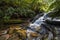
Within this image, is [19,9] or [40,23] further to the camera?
[19,9]

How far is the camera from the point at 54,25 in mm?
6082

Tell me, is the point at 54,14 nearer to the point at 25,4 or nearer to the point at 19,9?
the point at 19,9

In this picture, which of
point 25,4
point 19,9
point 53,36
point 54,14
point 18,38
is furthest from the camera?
point 25,4

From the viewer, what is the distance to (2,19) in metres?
7.00

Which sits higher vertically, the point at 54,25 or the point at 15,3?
the point at 15,3

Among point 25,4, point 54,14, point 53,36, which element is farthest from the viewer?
point 25,4

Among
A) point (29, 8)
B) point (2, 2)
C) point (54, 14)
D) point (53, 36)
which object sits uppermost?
point (54, 14)

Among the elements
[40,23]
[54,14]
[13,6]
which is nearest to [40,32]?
[40,23]

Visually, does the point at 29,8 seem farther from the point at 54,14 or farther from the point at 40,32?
the point at 54,14

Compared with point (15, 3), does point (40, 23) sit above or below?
below

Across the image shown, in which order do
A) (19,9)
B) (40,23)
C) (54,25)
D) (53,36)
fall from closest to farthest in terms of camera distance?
(53,36) → (54,25) → (40,23) → (19,9)

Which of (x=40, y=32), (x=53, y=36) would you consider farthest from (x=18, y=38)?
(x=53, y=36)

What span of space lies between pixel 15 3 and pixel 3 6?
0.78 meters

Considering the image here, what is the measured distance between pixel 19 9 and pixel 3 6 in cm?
97
